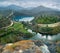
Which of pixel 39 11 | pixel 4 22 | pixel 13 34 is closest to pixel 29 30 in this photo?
pixel 13 34

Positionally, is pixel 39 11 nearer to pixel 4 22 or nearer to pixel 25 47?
pixel 4 22

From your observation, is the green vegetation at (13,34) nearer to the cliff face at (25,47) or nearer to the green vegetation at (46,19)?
the cliff face at (25,47)

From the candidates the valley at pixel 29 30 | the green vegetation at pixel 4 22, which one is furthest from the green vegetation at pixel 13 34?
the green vegetation at pixel 4 22

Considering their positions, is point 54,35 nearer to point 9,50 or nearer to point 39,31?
point 39,31

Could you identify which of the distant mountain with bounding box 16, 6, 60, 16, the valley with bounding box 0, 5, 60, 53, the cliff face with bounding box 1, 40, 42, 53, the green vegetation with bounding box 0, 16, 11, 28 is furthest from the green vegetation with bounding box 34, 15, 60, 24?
the cliff face with bounding box 1, 40, 42, 53

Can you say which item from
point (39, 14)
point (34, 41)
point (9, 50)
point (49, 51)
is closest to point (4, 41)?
point (9, 50)

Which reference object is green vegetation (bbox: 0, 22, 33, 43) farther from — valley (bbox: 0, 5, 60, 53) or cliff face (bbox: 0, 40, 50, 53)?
cliff face (bbox: 0, 40, 50, 53)
